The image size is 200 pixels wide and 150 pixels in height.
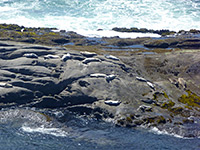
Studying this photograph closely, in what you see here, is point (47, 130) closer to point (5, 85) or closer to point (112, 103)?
point (112, 103)

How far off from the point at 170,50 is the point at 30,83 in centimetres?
3566

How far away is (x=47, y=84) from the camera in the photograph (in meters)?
41.8

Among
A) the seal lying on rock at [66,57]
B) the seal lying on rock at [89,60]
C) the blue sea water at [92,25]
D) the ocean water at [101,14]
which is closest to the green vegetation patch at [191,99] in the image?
the blue sea water at [92,25]

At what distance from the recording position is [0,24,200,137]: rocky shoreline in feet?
123

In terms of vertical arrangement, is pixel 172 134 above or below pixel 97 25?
below

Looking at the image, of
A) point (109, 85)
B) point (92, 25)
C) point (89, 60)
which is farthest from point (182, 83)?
point (92, 25)

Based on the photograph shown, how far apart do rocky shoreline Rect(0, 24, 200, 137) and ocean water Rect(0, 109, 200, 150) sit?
84.6 inches

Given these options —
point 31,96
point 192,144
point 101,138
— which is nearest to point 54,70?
point 31,96

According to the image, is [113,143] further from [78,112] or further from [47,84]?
[47,84]

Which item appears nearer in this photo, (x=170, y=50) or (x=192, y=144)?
(x=192, y=144)

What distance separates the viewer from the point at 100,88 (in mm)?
41688

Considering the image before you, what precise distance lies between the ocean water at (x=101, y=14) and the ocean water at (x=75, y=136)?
47.8 meters

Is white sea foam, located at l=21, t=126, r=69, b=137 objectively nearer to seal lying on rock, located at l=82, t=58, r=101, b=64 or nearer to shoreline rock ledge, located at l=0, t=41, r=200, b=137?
shoreline rock ledge, located at l=0, t=41, r=200, b=137

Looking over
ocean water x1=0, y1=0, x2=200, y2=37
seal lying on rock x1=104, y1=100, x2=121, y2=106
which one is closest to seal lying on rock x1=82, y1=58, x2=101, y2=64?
seal lying on rock x1=104, y1=100, x2=121, y2=106
